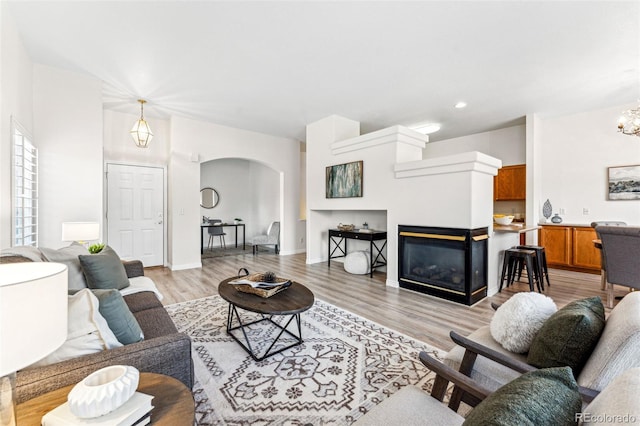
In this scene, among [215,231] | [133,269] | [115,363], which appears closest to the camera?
[115,363]

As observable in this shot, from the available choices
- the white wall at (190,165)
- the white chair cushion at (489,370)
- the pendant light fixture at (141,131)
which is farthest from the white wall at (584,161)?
the pendant light fixture at (141,131)

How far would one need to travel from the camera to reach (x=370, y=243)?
493 cm

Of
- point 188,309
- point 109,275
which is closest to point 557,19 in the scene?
point 109,275

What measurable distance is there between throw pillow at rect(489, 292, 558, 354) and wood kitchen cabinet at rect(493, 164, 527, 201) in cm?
507

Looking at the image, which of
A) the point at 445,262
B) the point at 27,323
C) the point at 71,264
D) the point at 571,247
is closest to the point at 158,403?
the point at 27,323

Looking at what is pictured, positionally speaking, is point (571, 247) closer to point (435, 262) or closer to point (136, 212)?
point (435, 262)

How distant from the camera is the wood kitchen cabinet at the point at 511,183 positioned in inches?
222

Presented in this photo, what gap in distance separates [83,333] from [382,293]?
3.31m

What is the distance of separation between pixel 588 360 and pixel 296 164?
6500mm

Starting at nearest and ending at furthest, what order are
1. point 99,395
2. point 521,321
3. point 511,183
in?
1. point 99,395
2. point 521,321
3. point 511,183

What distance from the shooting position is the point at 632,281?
2994mm

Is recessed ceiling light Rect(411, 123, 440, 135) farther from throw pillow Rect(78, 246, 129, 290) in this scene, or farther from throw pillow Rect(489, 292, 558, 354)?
throw pillow Rect(78, 246, 129, 290)

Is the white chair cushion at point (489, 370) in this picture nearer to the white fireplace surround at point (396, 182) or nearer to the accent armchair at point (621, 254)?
the white fireplace surround at point (396, 182)

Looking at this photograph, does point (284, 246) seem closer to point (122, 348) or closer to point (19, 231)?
point (19, 231)
